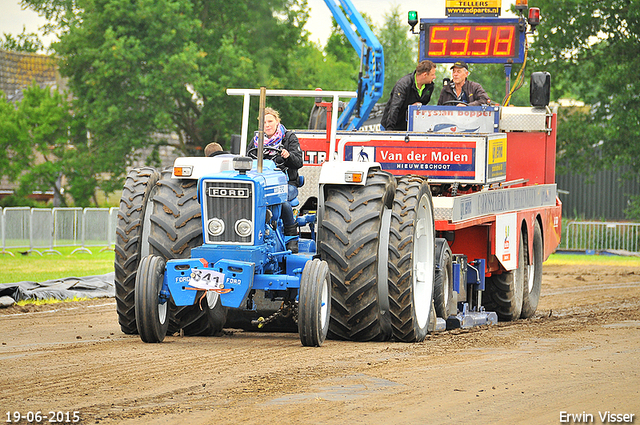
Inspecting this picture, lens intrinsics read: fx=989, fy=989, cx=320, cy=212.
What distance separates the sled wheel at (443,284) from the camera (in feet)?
34.3

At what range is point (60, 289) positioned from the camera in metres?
14.9

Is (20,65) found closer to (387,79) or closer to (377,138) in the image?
(387,79)

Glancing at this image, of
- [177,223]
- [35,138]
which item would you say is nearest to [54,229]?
[177,223]

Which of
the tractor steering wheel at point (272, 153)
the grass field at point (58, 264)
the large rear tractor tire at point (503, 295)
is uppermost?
the tractor steering wheel at point (272, 153)

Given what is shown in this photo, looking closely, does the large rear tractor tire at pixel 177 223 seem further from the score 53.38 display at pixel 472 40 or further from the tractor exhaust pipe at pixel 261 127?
the score 53.38 display at pixel 472 40

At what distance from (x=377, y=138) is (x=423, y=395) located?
5.38 m

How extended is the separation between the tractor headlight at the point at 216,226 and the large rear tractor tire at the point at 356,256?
992mm

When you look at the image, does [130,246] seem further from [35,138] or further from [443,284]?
[35,138]

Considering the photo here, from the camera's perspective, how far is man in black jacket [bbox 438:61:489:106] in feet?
42.8

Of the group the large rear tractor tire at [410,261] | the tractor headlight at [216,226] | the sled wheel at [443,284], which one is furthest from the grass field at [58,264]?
the tractor headlight at [216,226]

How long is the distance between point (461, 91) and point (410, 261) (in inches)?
191

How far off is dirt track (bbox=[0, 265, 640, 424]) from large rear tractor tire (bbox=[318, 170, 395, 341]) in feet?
0.82

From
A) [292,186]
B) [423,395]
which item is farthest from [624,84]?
[423,395]

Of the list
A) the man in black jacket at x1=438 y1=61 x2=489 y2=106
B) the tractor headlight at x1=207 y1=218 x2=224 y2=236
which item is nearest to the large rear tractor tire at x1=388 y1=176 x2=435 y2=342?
the tractor headlight at x1=207 y1=218 x2=224 y2=236
